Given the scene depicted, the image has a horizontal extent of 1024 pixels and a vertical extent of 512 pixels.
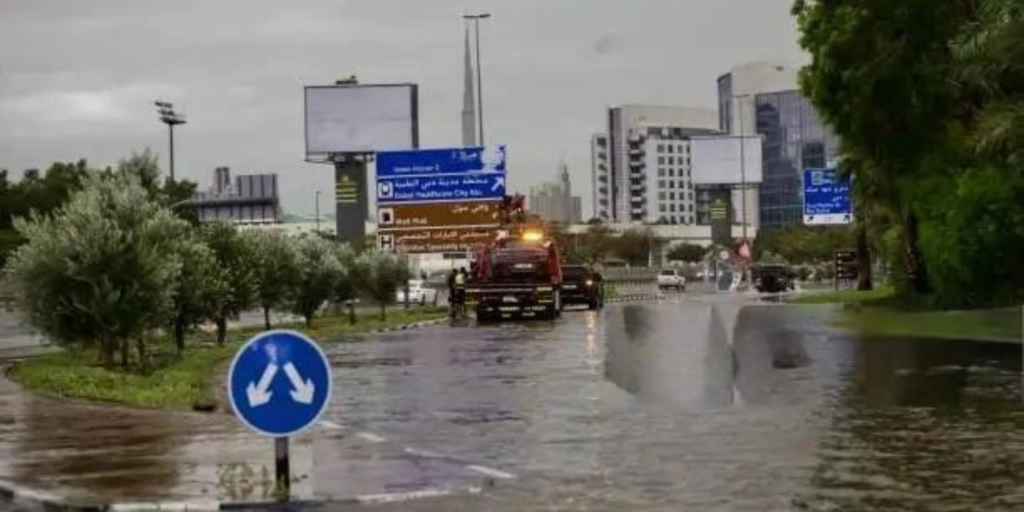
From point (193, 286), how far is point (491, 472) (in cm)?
1576

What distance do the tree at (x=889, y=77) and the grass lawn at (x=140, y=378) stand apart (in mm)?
18273

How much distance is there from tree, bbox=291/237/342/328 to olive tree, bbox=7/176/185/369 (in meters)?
17.8

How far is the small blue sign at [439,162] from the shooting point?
61938 mm

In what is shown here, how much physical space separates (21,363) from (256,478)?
17184 millimetres

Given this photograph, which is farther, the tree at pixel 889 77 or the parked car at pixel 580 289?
the parked car at pixel 580 289

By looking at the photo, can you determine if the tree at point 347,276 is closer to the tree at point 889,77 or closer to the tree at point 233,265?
the tree at point 233,265

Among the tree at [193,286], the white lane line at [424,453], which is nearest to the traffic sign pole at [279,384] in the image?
the white lane line at [424,453]

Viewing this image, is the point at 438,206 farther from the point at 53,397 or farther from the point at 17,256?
the point at 53,397

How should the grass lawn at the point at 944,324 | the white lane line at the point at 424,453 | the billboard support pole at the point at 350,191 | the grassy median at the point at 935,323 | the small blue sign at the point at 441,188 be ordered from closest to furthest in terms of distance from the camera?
the white lane line at the point at 424,453 → the grass lawn at the point at 944,324 → the grassy median at the point at 935,323 → the small blue sign at the point at 441,188 → the billboard support pole at the point at 350,191

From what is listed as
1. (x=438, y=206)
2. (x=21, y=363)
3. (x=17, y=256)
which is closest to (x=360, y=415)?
(x=17, y=256)

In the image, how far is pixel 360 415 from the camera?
57.3 ft

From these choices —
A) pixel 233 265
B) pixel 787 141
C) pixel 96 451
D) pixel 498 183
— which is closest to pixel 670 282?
pixel 498 183

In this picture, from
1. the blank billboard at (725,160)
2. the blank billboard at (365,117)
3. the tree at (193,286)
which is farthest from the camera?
the blank billboard at (725,160)

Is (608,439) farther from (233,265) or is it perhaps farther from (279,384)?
(233,265)
